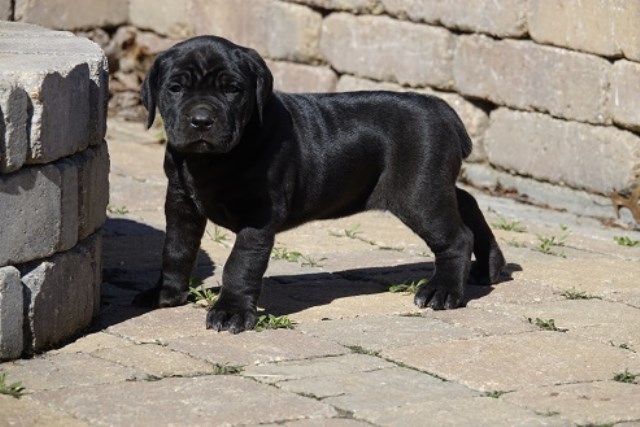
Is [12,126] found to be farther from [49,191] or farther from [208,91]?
[208,91]

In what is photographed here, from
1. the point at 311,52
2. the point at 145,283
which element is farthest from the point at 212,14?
the point at 145,283

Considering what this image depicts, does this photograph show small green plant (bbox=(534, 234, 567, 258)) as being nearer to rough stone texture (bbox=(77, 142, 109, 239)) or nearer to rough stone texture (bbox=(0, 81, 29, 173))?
rough stone texture (bbox=(77, 142, 109, 239))

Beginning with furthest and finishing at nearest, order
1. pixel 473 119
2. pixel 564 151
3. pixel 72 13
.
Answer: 1. pixel 72 13
2. pixel 473 119
3. pixel 564 151

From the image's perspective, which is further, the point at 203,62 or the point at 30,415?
the point at 203,62

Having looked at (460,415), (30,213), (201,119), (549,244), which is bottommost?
(549,244)

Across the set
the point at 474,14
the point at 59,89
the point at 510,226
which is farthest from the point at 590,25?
the point at 59,89

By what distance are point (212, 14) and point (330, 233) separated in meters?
3.96

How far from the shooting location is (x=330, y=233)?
26.4 ft

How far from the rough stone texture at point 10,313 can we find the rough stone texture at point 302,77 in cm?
562

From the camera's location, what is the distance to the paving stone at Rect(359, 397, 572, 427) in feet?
14.9

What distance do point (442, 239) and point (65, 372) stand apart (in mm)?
2039

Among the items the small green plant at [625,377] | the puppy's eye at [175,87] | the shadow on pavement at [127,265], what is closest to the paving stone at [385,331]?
the small green plant at [625,377]

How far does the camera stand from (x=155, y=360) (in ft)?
17.1

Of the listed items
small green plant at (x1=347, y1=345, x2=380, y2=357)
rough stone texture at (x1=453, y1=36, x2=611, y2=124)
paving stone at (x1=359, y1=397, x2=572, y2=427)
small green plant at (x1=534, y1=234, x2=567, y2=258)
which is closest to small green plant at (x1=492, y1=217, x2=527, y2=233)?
small green plant at (x1=534, y1=234, x2=567, y2=258)
